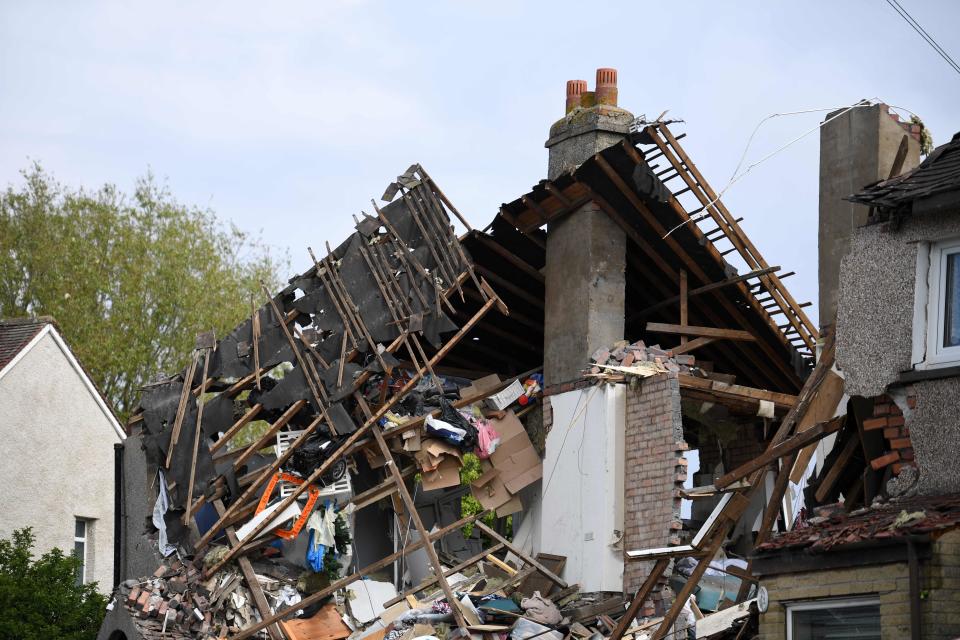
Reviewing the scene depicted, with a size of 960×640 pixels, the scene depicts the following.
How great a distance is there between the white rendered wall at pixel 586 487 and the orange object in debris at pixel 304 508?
3136mm

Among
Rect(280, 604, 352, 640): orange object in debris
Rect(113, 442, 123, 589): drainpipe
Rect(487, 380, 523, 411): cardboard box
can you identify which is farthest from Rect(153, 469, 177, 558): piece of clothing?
Rect(487, 380, 523, 411): cardboard box

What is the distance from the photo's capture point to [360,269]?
18.3m

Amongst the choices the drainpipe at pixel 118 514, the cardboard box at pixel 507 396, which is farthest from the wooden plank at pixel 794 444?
the drainpipe at pixel 118 514

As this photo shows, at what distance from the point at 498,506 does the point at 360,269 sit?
388 centimetres

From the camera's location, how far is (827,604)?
9.23 metres

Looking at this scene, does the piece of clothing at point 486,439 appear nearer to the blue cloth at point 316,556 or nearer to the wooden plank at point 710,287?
the blue cloth at point 316,556

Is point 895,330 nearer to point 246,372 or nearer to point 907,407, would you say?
point 907,407

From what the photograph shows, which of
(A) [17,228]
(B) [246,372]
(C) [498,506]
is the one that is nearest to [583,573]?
(C) [498,506]

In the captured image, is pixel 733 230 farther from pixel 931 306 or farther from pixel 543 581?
pixel 931 306

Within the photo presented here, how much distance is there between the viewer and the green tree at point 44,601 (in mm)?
18469

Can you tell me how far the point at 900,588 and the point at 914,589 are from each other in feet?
0.61

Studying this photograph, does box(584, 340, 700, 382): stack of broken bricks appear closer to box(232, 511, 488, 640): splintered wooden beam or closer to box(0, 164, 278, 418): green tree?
box(232, 511, 488, 640): splintered wooden beam

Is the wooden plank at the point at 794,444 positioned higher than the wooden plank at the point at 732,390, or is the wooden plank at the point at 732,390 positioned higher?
the wooden plank at the point at 732,390

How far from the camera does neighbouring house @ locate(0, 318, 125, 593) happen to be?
90.9ft
